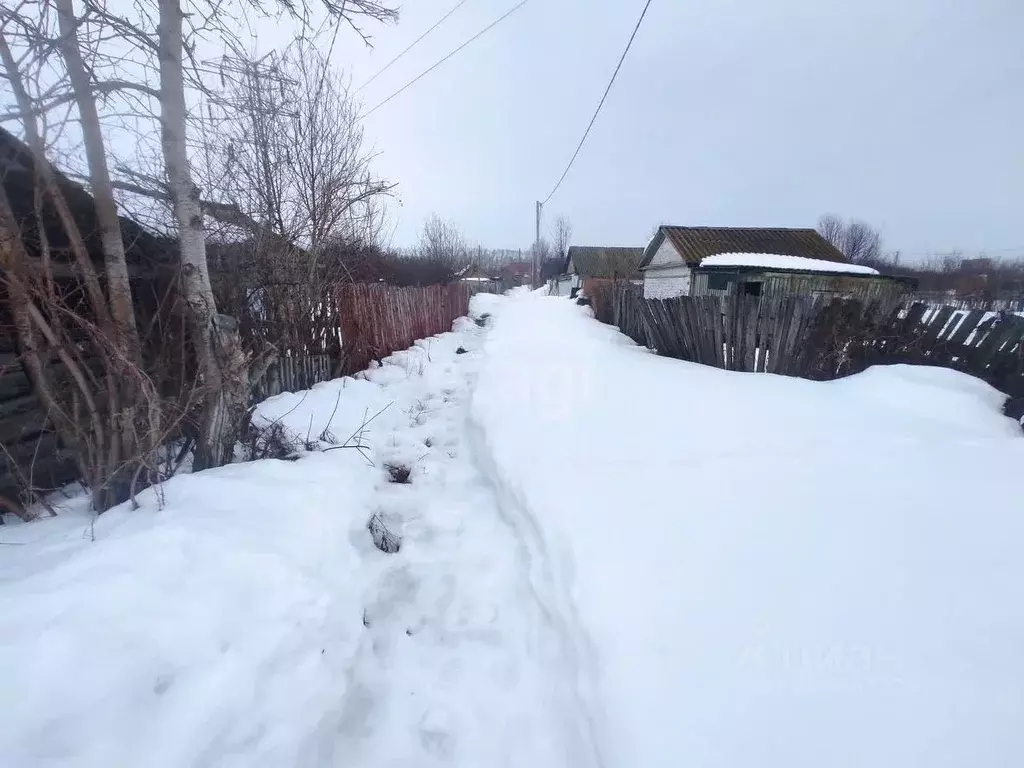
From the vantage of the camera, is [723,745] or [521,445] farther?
[521,445]

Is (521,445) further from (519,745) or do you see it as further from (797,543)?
(519,745)

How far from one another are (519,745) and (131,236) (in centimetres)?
436

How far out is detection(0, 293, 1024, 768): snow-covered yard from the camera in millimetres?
1328

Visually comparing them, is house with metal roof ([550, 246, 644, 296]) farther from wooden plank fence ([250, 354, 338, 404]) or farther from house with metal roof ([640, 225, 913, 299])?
wooden plank fence ([250, 354, 338, 404])

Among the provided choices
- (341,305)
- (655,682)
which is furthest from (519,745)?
(341,305)

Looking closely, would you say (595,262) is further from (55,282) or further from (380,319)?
(55,282)

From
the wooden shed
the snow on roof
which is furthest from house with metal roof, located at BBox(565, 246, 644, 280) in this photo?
the wooden shed

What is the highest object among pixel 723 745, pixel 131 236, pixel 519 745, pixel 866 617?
pixel 131 236

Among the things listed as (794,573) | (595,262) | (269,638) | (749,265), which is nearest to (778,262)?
(749,265)

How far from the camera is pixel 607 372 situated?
20.5 feet

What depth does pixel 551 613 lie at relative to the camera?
2.04 metres

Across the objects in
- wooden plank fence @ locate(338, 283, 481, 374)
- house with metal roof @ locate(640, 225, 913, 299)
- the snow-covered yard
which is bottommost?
the snow-covered yard

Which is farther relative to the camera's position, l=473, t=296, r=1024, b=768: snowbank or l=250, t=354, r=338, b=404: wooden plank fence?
l=250, t=354, r=338, b=404: wooden plank fence

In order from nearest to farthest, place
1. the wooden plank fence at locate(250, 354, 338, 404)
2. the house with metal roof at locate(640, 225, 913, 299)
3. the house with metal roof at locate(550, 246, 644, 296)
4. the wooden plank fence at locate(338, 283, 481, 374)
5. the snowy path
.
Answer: the snowy path
the wooden plank fence at locate(250, 354, 338, 404)
the wooden plank fence at locate(338, 283, 481, 374)
the house with metal roof at locate(640, 225, 913, 299)
the house with metal roof at locate(550, 246, 644, 296)
